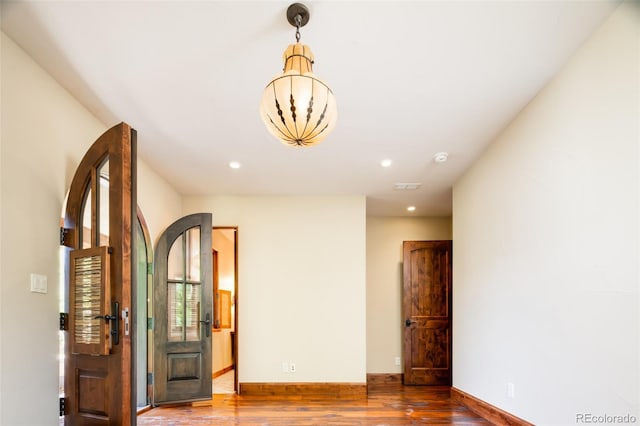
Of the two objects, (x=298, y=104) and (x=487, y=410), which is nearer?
(x=298, y=104)

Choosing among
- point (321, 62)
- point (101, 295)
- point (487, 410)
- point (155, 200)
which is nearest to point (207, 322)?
point (155, 200)

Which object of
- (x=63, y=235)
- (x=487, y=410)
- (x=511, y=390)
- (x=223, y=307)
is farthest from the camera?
(x=223, y=307)

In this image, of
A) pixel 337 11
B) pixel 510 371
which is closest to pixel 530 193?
pixel 510 371

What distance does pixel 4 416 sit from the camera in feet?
7.49

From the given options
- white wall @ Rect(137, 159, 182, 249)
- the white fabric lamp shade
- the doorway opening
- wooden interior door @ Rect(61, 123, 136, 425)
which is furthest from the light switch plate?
Answer: the doorway opening

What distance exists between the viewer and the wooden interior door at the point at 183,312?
5004 millimetres

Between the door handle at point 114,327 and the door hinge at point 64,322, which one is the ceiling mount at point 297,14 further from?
the door hinge at point 64,322

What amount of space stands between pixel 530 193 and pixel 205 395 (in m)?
4.24

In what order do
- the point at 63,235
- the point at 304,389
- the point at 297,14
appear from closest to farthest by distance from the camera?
1. the point at 297,14
2. the point at 63,235
3. the point at 304,389

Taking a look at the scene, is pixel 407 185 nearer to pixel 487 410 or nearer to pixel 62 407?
pixel 487 410

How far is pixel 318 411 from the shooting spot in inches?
192

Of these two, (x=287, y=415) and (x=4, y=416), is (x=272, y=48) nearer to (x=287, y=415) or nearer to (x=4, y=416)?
(x=4, y=416)

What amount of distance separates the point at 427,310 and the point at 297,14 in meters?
5.74

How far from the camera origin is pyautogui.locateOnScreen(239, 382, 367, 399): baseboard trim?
5688 millimetres
